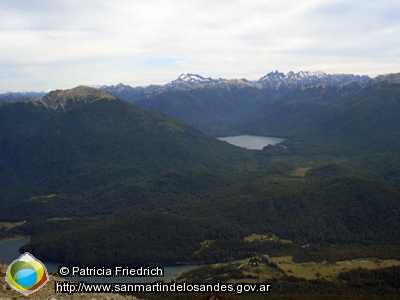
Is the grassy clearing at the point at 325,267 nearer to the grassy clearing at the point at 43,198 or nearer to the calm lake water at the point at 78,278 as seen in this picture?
the calm lake water at the point at 78,278

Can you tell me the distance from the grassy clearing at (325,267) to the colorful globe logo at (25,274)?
76976 mm

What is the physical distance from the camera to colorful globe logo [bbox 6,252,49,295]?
3231 cm

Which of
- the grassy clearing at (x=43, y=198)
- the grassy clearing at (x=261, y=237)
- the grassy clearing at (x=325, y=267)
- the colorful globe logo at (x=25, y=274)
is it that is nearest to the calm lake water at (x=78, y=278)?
the grassy clearing at (x=261, y=237)

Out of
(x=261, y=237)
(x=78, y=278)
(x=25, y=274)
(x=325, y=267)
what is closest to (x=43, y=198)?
(x=78, y=278)

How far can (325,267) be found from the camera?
337 feet

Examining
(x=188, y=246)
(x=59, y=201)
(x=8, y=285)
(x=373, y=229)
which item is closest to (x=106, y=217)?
(x=59, y=201)

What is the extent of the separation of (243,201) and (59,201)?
8587 cm

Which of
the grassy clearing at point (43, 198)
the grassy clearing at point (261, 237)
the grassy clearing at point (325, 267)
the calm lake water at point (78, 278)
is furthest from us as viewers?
the grassy clearing at point (43, 198)

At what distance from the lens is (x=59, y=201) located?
186m

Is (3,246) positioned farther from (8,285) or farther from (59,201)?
(8,285)

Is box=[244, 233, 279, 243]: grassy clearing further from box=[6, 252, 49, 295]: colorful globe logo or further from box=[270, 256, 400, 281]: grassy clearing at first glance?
box=[6, 252, 49, 295]: colorful globe logo

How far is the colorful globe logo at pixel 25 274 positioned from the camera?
32.3 metres

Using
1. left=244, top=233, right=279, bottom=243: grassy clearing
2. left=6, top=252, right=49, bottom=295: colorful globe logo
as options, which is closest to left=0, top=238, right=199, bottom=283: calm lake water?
left=244, top=233, right=279, bottom=243: grassy clearing

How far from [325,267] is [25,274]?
85.8 meters
